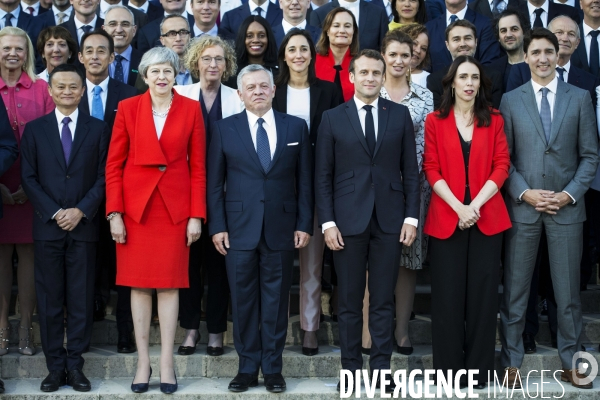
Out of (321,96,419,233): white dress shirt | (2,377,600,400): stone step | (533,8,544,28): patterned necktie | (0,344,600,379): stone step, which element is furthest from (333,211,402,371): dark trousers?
(533,8,544,28): patterned necktie

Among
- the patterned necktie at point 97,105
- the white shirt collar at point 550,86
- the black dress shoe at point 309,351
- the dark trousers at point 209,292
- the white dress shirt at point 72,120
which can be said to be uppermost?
the white shirt collar at point 550,86

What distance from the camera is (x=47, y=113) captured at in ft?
21.0

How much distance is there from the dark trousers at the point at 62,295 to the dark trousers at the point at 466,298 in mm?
2291

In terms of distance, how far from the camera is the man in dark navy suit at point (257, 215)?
595 centimetres

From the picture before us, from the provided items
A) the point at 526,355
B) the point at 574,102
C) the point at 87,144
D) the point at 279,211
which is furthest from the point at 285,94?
the point at 526,355

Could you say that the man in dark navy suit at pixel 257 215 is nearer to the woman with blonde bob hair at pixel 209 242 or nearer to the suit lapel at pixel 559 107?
the woman with blonde bob hair at pixel 209 242

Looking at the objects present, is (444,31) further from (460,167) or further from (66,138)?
(66,138)

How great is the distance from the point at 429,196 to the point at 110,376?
8.28ft

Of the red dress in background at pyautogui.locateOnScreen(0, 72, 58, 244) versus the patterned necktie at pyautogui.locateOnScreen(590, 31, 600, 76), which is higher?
the patterned necktie at pyautogui.locateOnScreen(590, 31, 600, 76)

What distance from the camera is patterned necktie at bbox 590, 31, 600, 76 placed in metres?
7.83

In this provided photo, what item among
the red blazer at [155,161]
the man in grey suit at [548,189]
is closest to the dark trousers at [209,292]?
the red blazer at [155,161]

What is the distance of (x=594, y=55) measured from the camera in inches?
312

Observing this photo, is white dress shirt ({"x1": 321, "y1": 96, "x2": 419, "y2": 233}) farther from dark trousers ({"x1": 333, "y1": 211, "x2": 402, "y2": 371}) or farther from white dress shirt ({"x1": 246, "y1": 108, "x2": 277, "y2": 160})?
white dress shirt ({"x1": 246, "y1": 108, "x2": 277, "y2": 160})

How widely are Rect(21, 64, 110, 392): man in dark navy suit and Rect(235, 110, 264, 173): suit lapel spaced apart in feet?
2.96
